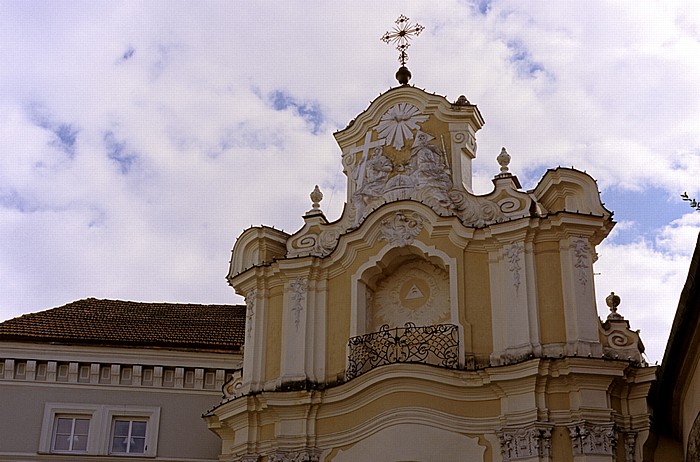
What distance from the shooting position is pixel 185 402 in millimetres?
20500

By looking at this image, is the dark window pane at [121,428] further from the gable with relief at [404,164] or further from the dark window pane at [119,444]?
the gable with relief at [404,164]

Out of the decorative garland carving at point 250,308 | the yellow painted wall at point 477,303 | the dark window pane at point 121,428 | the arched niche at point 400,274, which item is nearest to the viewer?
the yellow painted wall at point 477,303

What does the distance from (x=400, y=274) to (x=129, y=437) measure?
645cm

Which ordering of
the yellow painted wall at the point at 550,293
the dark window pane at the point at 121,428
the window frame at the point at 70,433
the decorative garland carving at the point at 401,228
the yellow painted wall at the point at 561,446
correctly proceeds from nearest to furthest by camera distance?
the yellow painted wall at the point at 561,446 < the yellow painted wall at the point at 550,293 < the decorative garland carving at the point at 401,228 < the window frame at the point at 70,433 < the dark window pane at the point at 121,428

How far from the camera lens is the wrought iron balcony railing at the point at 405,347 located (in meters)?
17.1

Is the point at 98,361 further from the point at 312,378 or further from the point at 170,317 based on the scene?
the point at 312,378

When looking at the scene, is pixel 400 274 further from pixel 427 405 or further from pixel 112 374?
pixel 112 374

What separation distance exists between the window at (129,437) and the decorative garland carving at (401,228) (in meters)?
6.46

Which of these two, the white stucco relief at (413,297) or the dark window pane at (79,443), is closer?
the white stucco relief at (413,297)

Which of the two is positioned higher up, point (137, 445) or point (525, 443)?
point (137, 445)

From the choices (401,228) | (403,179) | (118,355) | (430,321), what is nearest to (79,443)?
(118,355)

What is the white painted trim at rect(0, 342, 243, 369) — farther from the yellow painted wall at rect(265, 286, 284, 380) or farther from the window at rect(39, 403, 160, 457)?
the yellow painted wall at rect(265, 286, 284, 380)

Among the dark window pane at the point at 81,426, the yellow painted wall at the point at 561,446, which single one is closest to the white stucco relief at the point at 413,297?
the yellow painted wall at the point at 561,446

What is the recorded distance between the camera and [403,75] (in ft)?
67.8
